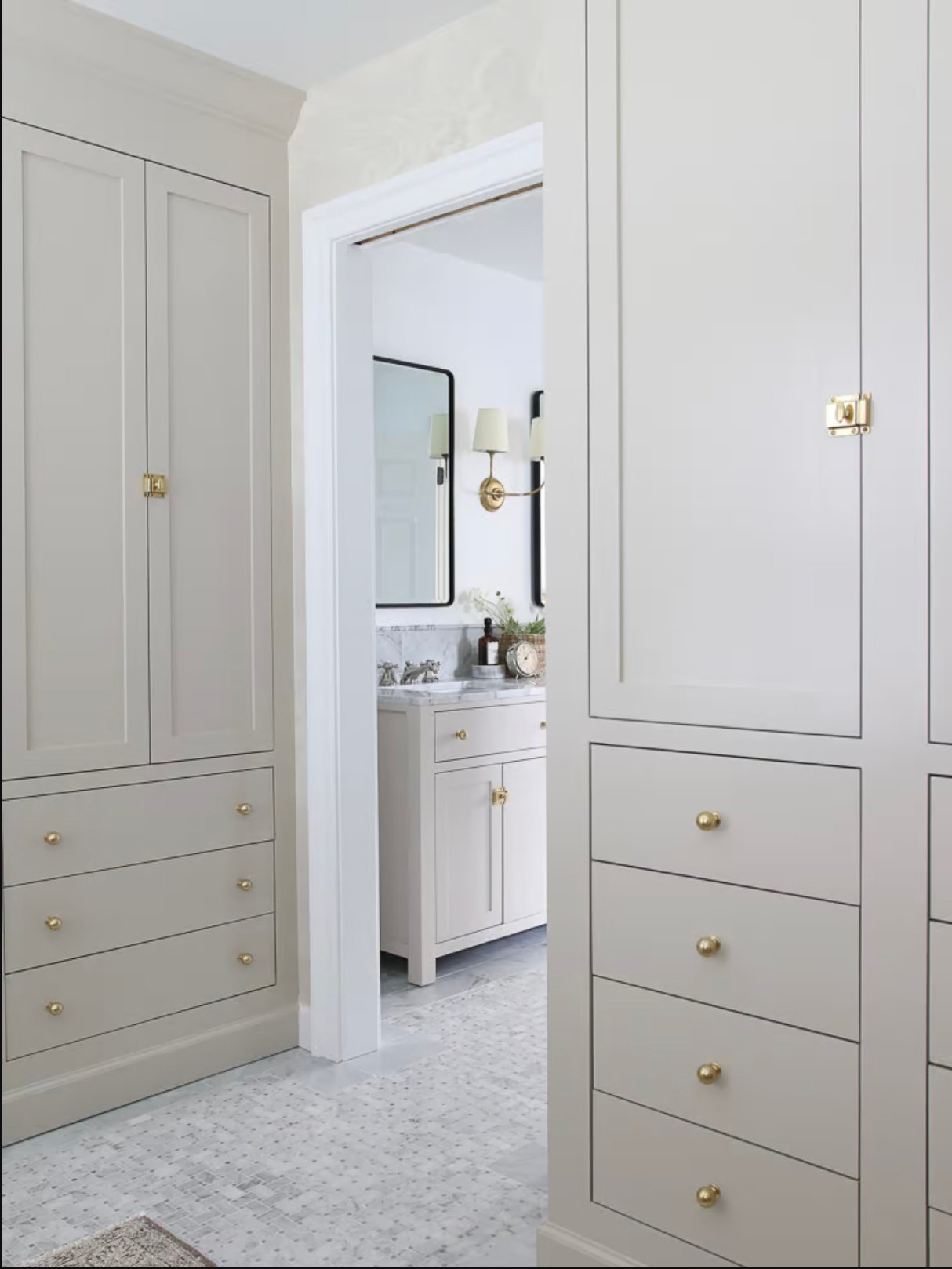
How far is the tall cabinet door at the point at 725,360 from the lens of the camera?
158 cm

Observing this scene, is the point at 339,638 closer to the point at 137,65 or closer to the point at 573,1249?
the point at 137,65

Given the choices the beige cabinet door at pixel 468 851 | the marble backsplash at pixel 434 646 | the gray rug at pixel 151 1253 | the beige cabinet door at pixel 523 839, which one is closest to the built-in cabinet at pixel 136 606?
the beige cabinet door at pixel 468 851

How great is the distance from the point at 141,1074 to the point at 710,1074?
1575 millimetres

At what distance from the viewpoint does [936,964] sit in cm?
149

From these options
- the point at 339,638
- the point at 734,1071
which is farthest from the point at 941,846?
the point at 339,638

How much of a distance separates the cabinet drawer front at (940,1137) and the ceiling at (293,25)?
2279 mm

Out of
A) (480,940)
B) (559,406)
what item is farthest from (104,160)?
(480,940)

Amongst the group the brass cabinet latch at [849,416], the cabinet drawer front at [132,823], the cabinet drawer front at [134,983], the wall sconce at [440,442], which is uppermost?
the wall sconce at [440,442]

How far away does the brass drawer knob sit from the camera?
1700 mm

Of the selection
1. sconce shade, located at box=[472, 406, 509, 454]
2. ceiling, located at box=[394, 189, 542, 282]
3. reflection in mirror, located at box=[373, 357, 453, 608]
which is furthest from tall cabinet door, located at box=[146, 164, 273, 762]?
sconce shade, located at box=[472, 406, 509, 454]

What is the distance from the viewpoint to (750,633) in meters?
1.67

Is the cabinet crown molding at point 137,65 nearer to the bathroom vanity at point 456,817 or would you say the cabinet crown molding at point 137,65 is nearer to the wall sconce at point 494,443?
the wall sconce at point 494,443

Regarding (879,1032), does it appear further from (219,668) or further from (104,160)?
(104,160)

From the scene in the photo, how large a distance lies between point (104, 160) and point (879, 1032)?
2.43 m
